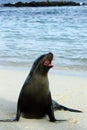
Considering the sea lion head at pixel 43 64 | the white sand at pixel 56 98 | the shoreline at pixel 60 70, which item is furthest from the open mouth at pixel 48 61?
the shoreline at pixel 60 70

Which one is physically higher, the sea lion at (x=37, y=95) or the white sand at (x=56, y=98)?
the sea lion at (x=37, y=95)

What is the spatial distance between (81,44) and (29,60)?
14.3 ft

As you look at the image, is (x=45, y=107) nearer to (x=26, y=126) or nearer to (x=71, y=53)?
(x=26, y=126)

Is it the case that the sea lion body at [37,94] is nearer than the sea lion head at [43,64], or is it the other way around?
the sea lion head at [43,64]

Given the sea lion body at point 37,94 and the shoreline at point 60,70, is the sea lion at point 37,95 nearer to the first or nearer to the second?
the sea lion body at point 37,94

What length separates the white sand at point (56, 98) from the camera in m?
5.67

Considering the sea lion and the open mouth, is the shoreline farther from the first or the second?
the open mouth

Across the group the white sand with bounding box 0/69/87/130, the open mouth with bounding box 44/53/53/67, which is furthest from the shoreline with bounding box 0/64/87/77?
the open mouth with bounding box 44/53/53/67

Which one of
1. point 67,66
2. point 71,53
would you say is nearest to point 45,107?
point 67,66

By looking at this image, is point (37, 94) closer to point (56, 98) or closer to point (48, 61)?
point (48, 61)

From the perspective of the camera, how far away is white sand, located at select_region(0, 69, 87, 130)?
5668mm

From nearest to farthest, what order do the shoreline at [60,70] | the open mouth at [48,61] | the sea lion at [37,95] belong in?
the open mouth at [48,61], the sea lion at [37,95], the shoreline at [60,70]

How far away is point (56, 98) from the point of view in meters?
7.21

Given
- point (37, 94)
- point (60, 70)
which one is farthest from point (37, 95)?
point (60, 70)
